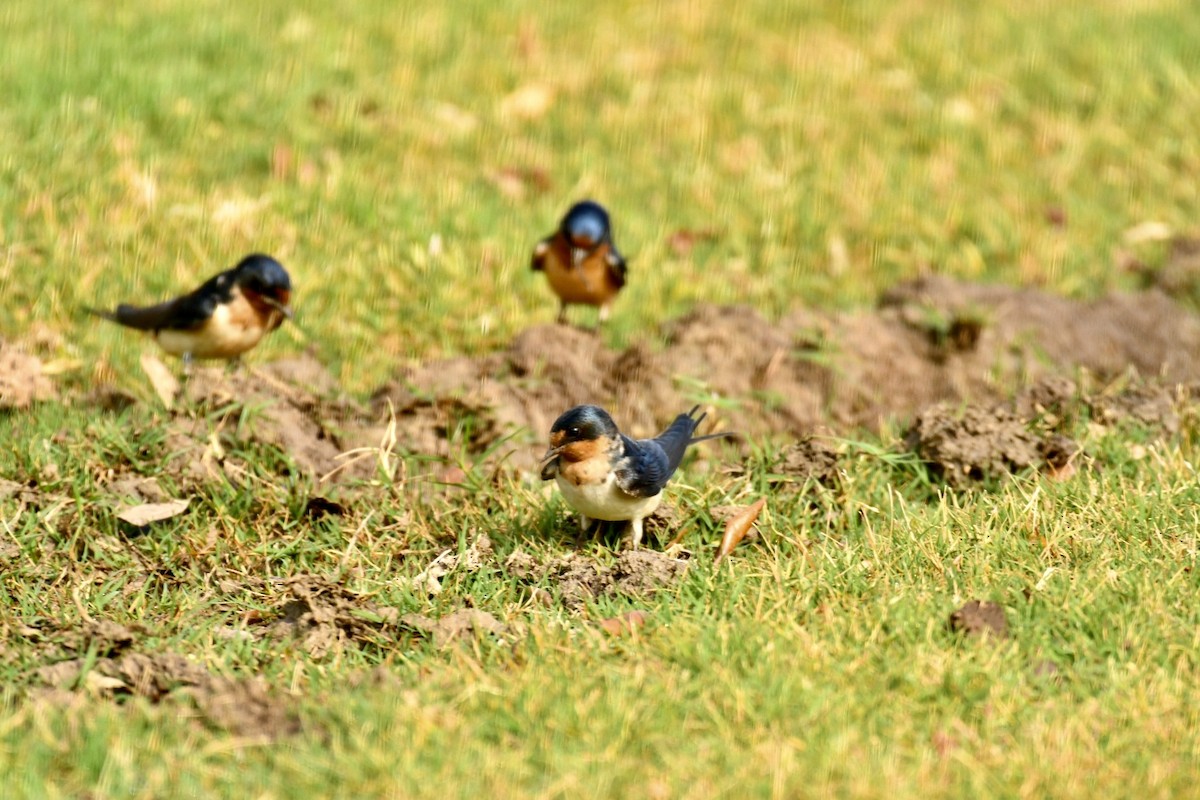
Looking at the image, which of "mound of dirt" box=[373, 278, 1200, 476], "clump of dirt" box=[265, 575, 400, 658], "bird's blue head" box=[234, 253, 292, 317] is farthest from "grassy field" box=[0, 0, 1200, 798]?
"bird's blue head" box=[234, 253, 292, 317]

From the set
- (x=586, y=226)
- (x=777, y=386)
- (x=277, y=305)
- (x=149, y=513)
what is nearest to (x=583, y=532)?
(x=149, y=513)

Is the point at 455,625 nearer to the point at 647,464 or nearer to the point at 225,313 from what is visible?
the point at 647,464

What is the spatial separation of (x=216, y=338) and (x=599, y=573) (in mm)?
2378

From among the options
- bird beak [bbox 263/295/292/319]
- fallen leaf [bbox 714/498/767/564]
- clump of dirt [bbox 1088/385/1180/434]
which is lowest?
fallen leaf [bbox 714/498/767/564]

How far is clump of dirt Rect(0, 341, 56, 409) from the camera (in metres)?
6.67

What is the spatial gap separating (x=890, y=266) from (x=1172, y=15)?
429 centimetres

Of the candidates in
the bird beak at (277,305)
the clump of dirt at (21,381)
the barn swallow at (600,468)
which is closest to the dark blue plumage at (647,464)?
the barn swallow at (600,468)

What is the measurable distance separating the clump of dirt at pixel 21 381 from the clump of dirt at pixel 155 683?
1.92 m

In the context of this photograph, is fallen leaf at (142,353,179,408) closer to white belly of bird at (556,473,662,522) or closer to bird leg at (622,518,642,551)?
white belly of bird at (556,473,662,522)

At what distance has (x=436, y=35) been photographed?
34.5 feet

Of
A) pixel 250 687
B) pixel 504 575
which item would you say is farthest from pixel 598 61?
pixel 250 687

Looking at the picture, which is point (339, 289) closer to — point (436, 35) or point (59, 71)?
point (59, 71)

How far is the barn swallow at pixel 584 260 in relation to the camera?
7.69m

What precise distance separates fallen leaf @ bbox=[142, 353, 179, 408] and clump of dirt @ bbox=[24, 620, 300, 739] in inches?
71.5
